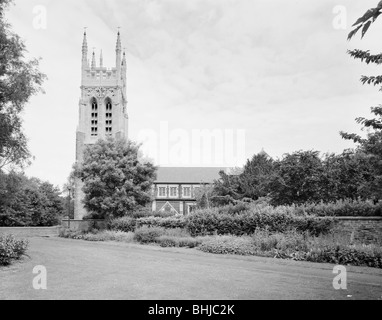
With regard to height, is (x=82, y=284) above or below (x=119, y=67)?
below

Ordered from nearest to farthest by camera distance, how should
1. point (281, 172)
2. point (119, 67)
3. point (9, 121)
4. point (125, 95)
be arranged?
point (9, 121)
point (281, 172)
point (119, 67)
point (125, 95)

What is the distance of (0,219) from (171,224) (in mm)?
33489

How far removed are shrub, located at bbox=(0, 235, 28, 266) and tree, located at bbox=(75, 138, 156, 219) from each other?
53.9 ft

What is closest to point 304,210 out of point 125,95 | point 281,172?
point 281,172

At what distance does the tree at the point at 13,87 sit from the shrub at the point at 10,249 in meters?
4.27

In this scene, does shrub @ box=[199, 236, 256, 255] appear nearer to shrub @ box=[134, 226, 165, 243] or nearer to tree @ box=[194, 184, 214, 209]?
shrub @ box=[134, 226, 165, 243]

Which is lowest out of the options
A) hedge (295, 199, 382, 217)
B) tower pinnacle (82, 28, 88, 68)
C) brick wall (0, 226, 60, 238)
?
brick wall (0, 226, 60, 238)

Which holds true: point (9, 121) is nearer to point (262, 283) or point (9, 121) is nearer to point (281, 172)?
point (262, 283)

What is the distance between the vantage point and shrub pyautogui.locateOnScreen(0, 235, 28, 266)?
43.1 feet

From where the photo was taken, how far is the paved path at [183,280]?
8484 millimetres

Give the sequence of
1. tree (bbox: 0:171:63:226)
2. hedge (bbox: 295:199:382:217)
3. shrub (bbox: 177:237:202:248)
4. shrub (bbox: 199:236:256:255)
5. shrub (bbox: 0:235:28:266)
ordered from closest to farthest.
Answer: shrub (bbox: 0:235:28:266)
shrub (bbox: 199:236:256:255)
hedge (bbox: 295:199:382:217)
shrub (bbox: 177:237:202:248)
tree (bbox: 0:171:63:226)

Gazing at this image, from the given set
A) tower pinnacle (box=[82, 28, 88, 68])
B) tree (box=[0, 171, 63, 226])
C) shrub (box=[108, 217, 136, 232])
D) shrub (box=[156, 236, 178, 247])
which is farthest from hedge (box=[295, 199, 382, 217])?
tower pinnacle (box=[82, 28, 88, 68])

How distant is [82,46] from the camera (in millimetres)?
65750

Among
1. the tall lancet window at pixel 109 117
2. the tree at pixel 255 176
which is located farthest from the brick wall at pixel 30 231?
the tall lancet window at pixel 109 117
